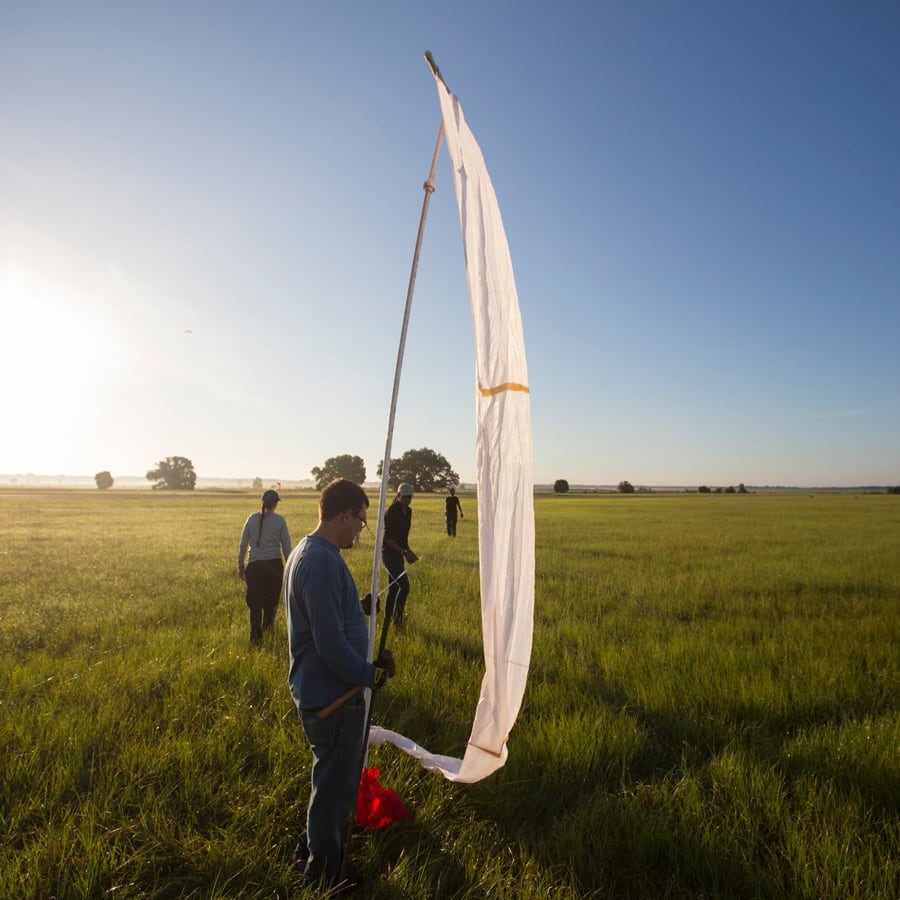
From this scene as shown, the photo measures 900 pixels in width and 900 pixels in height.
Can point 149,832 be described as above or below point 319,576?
below

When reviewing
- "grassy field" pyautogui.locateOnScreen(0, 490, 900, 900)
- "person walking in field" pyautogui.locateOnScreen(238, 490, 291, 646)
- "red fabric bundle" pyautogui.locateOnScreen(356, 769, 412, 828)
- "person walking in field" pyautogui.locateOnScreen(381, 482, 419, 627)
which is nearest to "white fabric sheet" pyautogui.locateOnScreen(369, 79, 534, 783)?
"red fabric bundle" pyautogui.locateOnScreen(356, 769, 412, 828)

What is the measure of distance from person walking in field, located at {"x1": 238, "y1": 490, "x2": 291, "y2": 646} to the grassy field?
45 centimetres

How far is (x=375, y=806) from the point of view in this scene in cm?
314

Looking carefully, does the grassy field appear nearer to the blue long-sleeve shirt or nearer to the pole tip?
the blue long-sleeve shirt

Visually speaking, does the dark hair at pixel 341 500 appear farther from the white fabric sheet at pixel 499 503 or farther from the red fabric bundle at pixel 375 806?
the red fabric bundle at pixel 375 806

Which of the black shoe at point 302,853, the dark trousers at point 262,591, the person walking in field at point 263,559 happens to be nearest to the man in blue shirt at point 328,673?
the black shoe at point 302,853

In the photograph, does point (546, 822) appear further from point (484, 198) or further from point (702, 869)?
point (484, 198)

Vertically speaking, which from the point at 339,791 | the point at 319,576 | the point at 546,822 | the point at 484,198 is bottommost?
the point at 546,822

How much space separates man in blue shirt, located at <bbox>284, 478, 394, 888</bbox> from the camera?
2555mm

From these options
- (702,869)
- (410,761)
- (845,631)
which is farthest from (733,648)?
(410,761)

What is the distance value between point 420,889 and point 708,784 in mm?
2356

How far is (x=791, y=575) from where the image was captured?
41.8ft

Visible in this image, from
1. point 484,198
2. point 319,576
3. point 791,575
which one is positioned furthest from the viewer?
point 791,575

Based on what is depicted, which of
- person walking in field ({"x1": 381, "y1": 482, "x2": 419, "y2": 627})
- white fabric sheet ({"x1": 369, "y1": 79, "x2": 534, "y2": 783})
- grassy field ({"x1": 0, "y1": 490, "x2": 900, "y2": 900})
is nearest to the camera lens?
grassy field ({"x1": 0, "y1": 490, "x2": 900, "y2": 900})
